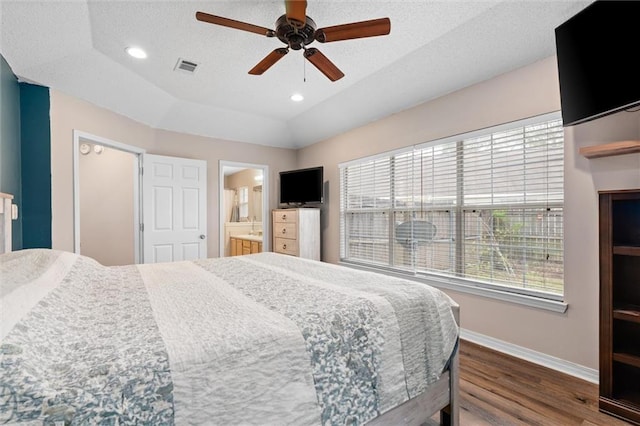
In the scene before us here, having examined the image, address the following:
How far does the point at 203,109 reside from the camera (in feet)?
12.9

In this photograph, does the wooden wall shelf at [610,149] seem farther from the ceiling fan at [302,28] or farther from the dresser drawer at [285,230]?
the dresser drawer at [285,230]

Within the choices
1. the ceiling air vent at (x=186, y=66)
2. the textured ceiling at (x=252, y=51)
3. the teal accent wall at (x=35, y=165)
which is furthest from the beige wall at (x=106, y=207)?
the ceiling air vent at (x=186, y=66)

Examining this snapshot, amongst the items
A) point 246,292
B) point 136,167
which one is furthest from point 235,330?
point 136,167

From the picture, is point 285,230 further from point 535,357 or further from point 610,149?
point 610,149

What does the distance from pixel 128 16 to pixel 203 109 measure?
1.81m

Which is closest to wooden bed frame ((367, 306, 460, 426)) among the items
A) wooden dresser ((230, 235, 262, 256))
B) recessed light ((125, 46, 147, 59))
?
recessed light ((125, 46, 147, 59))

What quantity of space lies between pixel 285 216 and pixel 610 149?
3683 millimetres

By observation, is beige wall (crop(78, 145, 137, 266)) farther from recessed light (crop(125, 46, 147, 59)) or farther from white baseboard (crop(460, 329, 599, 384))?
white baseboard (crop(460, 329, 599, 384))

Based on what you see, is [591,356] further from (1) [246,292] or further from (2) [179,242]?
(2) [179,242]

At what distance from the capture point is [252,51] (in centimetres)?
260

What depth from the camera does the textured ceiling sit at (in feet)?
6.71

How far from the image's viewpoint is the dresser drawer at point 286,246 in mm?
4329

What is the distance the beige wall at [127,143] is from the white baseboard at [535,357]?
357 cm

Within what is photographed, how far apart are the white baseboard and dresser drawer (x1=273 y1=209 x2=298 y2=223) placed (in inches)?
104
